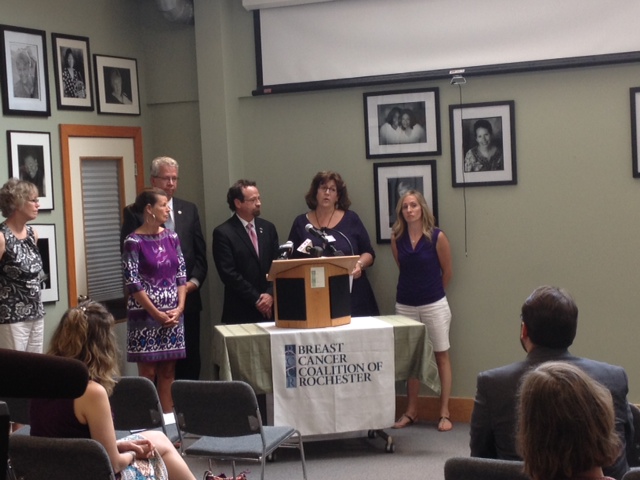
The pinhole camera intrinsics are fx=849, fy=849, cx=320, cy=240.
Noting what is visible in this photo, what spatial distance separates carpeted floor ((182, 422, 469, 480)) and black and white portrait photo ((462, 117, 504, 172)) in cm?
177

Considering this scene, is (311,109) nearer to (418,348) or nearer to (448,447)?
(418,348)

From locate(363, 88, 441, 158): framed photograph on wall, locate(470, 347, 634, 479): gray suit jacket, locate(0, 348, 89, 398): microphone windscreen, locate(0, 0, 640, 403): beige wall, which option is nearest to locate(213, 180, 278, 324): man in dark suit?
locate(0, 0, 640, 403): beige wall

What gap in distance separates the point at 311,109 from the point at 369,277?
1.27m

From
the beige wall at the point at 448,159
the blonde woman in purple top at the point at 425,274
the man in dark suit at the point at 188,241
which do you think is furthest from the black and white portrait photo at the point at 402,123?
the man in dark suit at the point at 188,241

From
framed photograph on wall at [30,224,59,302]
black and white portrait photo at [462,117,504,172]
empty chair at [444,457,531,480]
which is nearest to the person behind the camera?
empty chair at [444,457,531,480]

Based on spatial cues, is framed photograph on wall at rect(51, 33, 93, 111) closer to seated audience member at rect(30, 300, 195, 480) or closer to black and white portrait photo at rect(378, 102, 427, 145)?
black and white portrait photo at rect(378, 102, 427, 145)

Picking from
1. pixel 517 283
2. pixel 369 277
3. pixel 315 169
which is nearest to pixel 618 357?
pixel 517 283

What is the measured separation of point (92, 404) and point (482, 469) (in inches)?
53.7

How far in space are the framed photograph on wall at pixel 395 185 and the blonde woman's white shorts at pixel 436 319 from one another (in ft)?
1.98

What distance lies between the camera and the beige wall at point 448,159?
5.44 meters

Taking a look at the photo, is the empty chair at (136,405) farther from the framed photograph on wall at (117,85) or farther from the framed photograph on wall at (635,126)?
the framed photograph on wall at (635,126)

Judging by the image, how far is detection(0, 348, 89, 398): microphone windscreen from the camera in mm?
528

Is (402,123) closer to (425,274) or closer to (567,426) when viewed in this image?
(425,274)

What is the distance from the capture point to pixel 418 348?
4.89 metres
